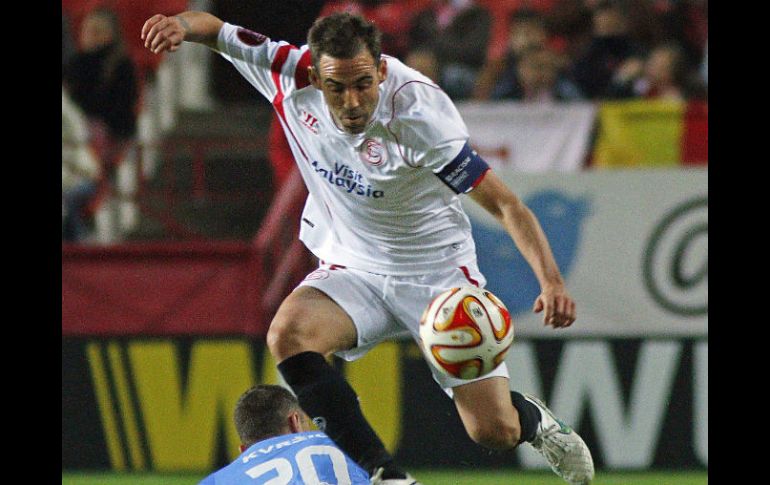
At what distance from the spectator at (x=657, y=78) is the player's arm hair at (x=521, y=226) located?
186 inches

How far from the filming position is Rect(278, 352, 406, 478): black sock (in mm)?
4762

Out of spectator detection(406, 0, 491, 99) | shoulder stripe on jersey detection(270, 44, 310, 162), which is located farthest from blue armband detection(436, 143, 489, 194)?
spectator detection(406, 0, 491, 99)

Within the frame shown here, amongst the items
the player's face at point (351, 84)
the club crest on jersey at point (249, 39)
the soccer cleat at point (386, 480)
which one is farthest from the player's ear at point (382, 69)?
the soccer cleat at point (386, 480)

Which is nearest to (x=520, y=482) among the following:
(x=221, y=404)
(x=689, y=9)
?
(x=221, y=404)

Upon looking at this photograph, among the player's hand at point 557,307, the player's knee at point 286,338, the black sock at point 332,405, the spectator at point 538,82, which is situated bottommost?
the black sock at point 332,405

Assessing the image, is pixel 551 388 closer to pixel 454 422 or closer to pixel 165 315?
pixel 454 422

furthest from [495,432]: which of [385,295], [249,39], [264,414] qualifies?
[249,39]

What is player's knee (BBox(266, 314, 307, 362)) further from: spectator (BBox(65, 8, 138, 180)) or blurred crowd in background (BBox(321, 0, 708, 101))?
spectator (BBox(65, 8, 138, 180))

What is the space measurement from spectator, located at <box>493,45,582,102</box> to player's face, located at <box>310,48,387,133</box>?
14.7 feet

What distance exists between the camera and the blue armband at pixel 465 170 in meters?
4.94

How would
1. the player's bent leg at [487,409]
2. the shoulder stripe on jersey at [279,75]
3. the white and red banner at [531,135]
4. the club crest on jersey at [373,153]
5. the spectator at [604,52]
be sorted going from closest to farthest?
the club crest on jersey at [373,153], the shoulder stripe on jersey at [279,75], the player's bent leg at [487,409], the white and red banner at [531,135], the spectator at [604,52]

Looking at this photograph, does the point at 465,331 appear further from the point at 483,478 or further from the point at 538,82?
the point at 538,82

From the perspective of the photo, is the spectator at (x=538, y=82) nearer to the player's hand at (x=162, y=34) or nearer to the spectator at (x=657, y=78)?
the spectator at (x=657, y=78)

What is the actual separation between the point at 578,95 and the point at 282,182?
2.37m
